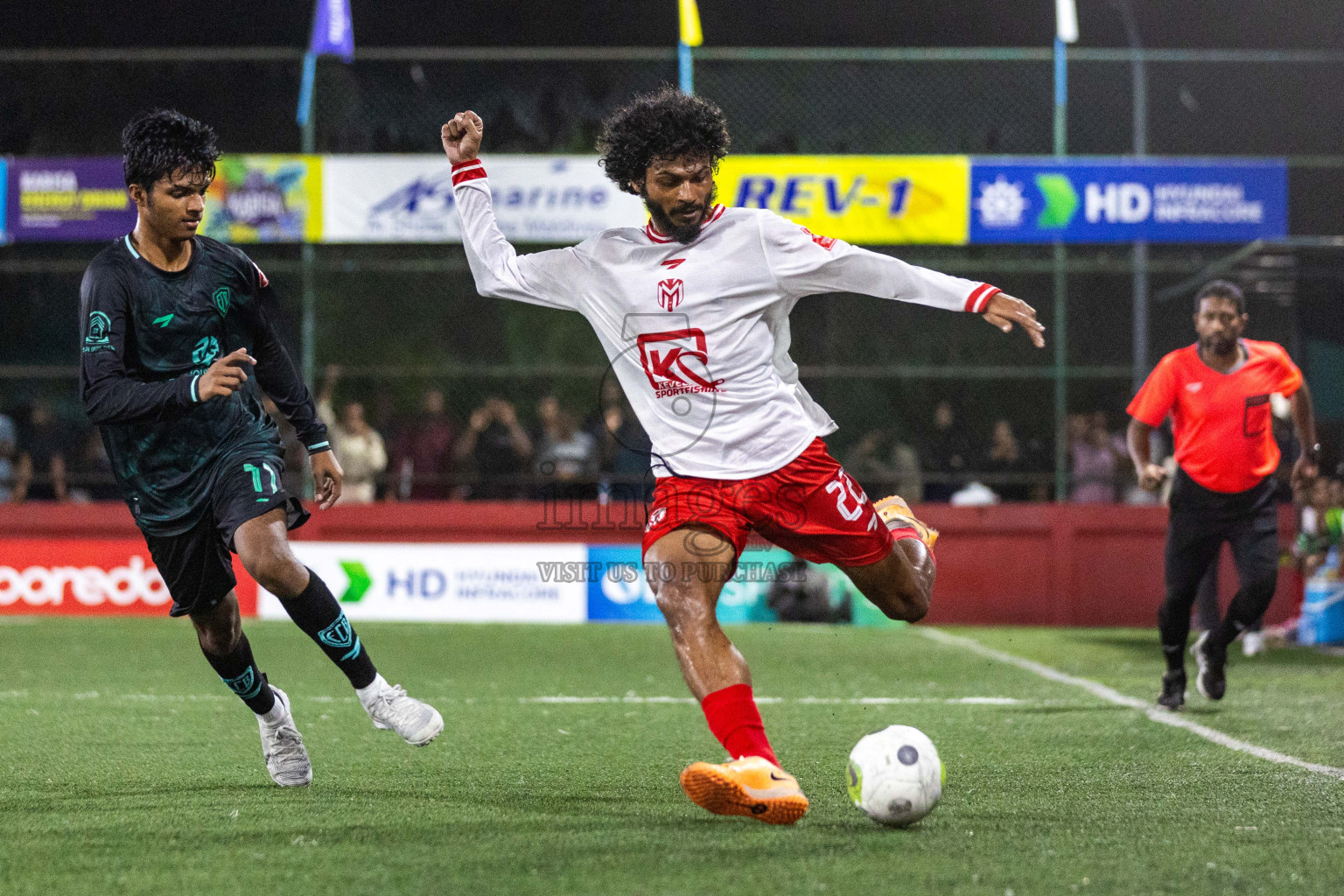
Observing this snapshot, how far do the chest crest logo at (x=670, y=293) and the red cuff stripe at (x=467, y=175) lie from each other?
0.79 metres

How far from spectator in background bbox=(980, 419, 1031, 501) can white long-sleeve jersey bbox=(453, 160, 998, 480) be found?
34.2 feet

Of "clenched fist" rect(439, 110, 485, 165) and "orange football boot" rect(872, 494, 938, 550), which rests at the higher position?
"clenched fist" rect(439, 110, 485, 165)

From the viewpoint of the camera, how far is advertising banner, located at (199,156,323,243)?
14789 millimetres

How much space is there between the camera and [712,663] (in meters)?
4.36

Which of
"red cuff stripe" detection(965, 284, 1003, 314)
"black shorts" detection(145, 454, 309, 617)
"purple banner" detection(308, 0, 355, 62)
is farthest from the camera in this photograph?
"purple banner" detection(308, 0, 355, 62)

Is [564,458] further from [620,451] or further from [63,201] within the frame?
[63,201]

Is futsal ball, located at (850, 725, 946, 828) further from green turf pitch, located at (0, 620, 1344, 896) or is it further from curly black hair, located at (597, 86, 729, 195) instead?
curly black hair, located at (597, 86, 729, 195)

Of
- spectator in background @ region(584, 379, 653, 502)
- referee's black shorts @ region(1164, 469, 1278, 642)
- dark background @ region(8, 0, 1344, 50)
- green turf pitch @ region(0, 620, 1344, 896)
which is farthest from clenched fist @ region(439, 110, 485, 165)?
dark background @ region(8, 0, 1344, 50)

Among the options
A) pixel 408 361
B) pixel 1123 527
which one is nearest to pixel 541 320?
pixel 408 361

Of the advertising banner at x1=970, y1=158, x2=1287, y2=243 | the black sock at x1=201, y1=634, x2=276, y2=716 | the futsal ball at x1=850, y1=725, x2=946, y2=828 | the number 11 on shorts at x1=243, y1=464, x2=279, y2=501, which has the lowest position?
the futsal ball at x1=850, y1=725, x2=946, y2=828

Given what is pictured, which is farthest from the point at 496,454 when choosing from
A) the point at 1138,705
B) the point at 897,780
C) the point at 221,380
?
the point at 897,780

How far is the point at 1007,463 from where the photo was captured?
48.3 feet

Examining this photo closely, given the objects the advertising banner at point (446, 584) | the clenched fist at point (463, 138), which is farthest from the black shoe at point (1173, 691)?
the advertising banner at point (446, 584)

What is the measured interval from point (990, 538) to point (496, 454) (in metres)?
4.82
